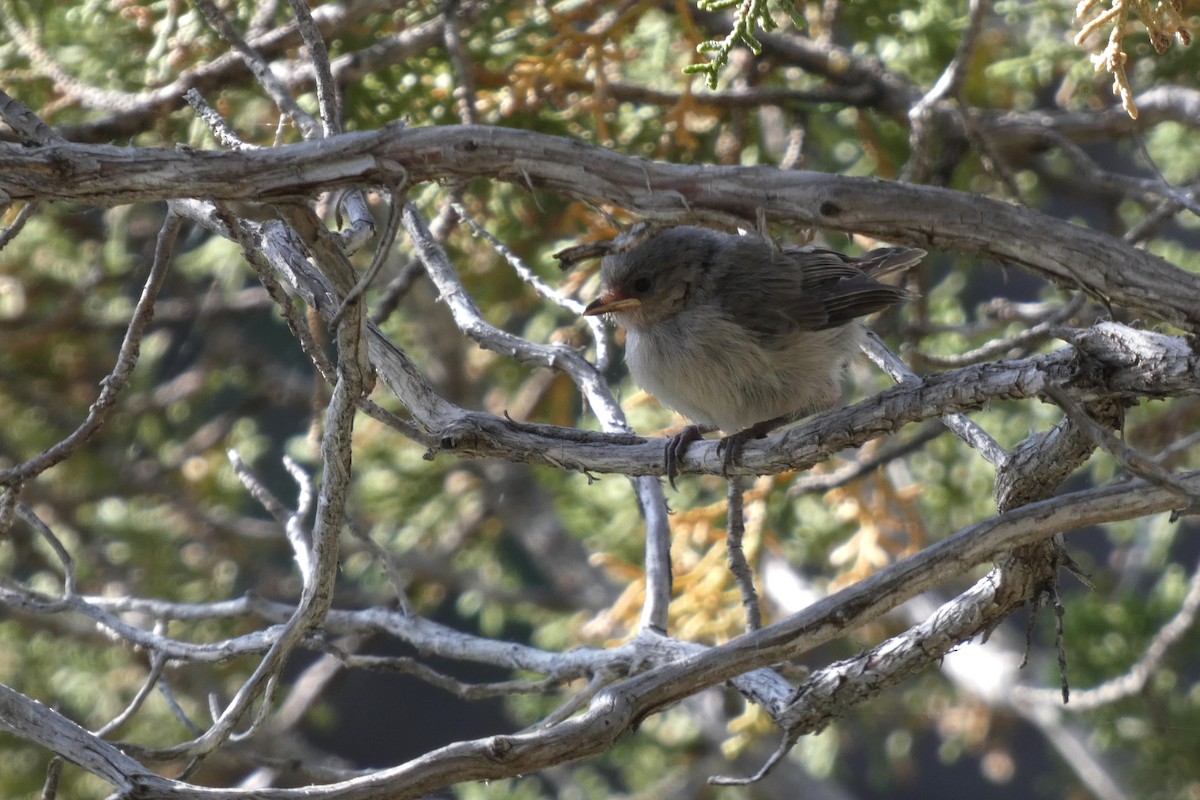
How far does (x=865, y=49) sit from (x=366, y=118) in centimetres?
242

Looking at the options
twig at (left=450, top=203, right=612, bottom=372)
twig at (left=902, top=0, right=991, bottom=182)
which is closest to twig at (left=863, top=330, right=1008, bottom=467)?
twig at (left=450, top=203, right=612, bottom=372)

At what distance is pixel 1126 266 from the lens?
193cm

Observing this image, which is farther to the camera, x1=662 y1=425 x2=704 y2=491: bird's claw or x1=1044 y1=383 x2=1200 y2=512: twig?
x1=662 y1=425 x2=704 y2=491: bird's claw

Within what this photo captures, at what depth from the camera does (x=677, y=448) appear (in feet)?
9.48

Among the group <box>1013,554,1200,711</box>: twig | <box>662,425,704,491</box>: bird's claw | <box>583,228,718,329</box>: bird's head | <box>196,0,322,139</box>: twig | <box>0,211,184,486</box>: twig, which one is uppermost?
<box>196,0,322,139</box>: twig

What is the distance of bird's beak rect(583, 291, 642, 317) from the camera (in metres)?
3.60

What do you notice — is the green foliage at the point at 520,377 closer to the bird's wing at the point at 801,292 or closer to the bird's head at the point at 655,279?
the bird's wing at the point at 801,292

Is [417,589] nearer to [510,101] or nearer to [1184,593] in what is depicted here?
[510,101]

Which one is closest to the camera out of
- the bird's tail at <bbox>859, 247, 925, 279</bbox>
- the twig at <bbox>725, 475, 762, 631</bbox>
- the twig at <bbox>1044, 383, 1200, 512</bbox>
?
the twig at <bbox>1044, 383, 1200, 512</bbox>

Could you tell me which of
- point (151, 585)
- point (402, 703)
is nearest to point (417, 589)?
point (151, 585)

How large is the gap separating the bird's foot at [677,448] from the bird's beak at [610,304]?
44 cm

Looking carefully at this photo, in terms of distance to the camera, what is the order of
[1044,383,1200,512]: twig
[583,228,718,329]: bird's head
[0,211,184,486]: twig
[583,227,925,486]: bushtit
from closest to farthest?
[1044,383,1200,512]: twig, [0,211,184,486]: twig, [583,227,925,486]: bushtit, [583,228,718,329]: bird's head

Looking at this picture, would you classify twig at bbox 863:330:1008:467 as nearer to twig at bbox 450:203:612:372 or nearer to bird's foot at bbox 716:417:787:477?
bird's foot at bbox 716:417:787:477

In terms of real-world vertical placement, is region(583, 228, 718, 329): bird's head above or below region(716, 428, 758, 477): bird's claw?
above
